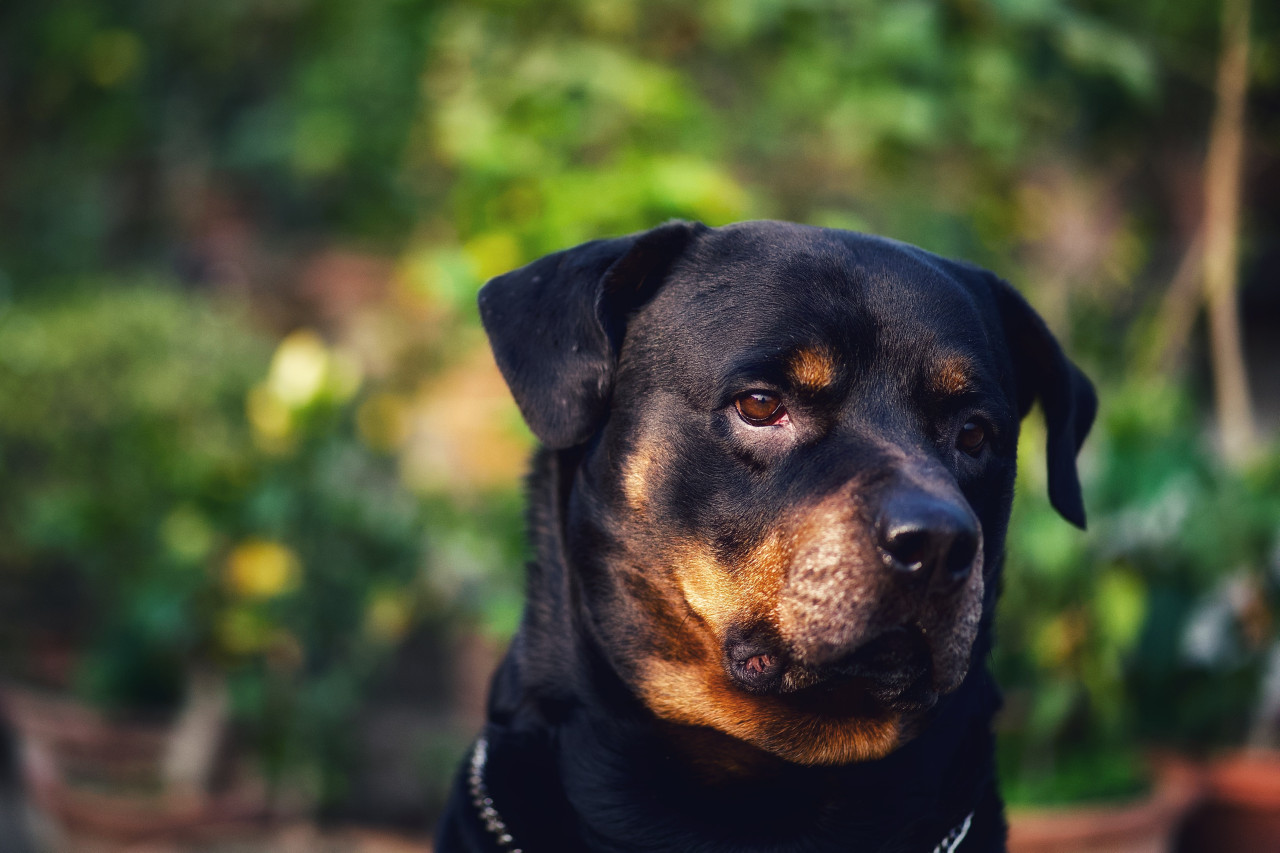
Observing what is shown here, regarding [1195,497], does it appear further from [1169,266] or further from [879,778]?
[1169,266]

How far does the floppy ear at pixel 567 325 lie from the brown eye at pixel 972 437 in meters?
0.60

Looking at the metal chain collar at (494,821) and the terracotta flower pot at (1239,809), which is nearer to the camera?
the metal chain collar at (494,821)

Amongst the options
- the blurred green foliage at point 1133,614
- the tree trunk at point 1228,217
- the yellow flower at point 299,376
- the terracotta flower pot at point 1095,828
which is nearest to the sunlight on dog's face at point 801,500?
the terracotta flower pot at point 1095,828

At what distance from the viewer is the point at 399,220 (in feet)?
24.5

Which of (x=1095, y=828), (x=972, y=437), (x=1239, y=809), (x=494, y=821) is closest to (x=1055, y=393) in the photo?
(x=972, y=437)

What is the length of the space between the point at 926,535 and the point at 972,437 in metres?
0.42

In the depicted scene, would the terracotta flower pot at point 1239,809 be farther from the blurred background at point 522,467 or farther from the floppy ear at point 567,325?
the floppy ear at point 567,325

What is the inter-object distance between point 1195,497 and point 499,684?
103 inches

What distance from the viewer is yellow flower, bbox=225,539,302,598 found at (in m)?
3.57

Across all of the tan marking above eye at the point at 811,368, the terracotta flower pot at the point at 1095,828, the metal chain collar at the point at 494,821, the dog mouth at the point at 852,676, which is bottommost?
the terracotta flower pot at the point at 1095,828

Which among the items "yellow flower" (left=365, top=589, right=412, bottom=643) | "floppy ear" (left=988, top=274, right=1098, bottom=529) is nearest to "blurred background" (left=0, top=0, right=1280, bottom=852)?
"yellow flower" (left=365, top=589, right=412, bottom=643)

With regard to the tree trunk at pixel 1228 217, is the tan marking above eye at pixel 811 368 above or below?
above

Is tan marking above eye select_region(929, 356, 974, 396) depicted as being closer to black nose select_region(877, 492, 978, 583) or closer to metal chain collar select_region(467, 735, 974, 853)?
black nose select_region(877, 492, 978, 583)

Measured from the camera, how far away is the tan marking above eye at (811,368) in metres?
1.81
